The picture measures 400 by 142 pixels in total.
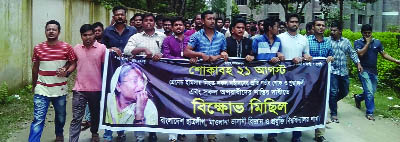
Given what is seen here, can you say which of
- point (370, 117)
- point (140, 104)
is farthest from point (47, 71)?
point (370, 117)

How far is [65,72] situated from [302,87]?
304 cm

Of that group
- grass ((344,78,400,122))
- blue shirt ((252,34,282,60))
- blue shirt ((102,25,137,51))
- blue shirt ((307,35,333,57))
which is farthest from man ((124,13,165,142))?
grass ((344,78,400,122))

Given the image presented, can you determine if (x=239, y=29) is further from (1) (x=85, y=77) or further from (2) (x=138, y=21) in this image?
(1) (x=85, y=77)

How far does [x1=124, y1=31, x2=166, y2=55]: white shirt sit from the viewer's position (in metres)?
5.46

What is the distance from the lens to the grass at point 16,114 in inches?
239

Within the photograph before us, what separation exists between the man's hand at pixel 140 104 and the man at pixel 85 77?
0.52 metres

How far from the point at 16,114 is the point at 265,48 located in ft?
14.3

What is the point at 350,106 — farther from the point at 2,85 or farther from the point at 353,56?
the point at 2,85

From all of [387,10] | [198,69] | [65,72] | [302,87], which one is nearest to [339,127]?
[302,87]

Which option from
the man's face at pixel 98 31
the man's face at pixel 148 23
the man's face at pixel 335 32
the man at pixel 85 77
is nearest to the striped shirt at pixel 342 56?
the man's face at pixel 335 32

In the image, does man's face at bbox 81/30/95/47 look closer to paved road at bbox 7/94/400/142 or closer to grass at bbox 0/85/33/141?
paved road at bbox 7/94/400/142

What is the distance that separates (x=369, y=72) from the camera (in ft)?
23.4

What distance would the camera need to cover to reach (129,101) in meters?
5.14

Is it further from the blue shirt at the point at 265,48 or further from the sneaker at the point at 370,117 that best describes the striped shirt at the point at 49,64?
the sneaker at the point at 370,117
